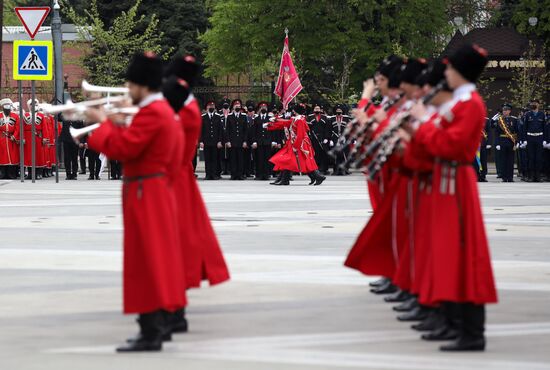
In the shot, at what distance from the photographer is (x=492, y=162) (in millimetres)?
50438

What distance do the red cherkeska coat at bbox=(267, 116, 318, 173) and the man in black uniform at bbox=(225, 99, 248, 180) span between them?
4.46 meters

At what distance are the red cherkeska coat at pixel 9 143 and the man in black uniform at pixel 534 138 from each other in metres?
12.4

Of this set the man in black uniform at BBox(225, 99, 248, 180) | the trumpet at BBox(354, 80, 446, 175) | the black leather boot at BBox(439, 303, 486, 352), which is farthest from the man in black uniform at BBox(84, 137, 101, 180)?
the black leather boot at BBox(439, 303, 486, 352)

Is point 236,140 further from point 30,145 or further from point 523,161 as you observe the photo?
point 523,161

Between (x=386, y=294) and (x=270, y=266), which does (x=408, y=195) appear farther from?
(x=270, y=266)

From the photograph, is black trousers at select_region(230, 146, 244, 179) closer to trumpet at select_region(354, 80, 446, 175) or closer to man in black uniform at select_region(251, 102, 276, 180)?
man in black uniform at select_region(251, 102, 276, 180)

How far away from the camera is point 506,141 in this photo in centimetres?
3594

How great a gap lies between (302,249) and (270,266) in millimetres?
1833

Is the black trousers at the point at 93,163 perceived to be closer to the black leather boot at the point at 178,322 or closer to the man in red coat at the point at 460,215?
the black leather boot at the point at 178,322

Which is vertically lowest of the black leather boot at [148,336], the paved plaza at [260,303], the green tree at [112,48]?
the paved plaza at [260,303]

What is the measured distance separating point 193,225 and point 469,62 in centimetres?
252

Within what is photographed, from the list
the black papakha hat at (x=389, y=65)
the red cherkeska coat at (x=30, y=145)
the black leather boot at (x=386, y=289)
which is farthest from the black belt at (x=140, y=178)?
the red cherkeska coat at (x=30, y=145)

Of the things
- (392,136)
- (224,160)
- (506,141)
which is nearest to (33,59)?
(224,160)

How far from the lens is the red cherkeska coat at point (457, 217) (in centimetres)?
948
